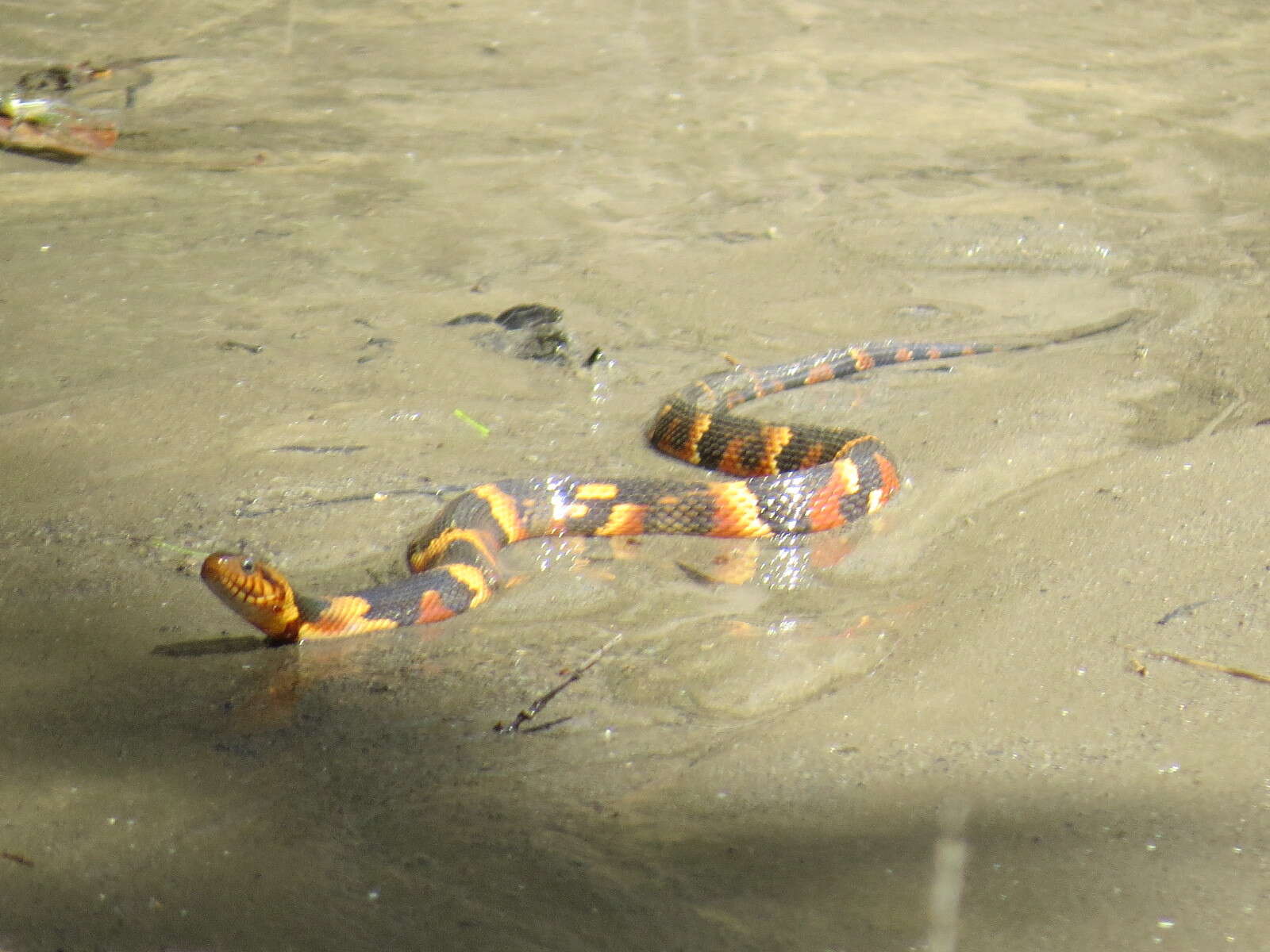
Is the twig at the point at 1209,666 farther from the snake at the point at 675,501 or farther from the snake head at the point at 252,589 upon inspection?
the snake head at the point at 252,589

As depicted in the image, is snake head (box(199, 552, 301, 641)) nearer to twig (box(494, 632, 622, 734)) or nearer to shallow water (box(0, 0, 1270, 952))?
shallow water (box(0, 0, 1270, 952))

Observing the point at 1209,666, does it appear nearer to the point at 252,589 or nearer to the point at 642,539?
the point at 642,539

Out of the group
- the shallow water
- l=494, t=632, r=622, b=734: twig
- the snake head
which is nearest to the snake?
the snake head

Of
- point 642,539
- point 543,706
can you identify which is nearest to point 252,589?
point 543,706

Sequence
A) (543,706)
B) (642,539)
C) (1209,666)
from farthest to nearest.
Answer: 1. (642,539)
2. (1209,666)
3. (543,706)

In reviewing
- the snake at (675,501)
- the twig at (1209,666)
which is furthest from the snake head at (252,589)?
the twig at (1209,666)

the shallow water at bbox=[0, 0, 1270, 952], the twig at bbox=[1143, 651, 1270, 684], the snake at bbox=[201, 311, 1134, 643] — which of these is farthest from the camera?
the snake at bbox=[201, 311, 1134, 643]
